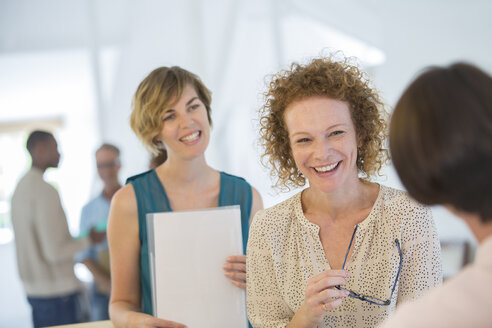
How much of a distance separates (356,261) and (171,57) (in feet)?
11.7

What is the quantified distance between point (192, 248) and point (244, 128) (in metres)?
3.10

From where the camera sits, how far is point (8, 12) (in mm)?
4246

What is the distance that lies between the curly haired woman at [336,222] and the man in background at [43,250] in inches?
93.5

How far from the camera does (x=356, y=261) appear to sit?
147 cm

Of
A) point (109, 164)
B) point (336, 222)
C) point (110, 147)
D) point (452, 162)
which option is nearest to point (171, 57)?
point (110, 147)

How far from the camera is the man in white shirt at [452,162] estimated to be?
69cm

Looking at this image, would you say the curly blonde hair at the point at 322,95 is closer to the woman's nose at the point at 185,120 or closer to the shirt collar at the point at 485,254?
the woman's nose at the point at 185,120

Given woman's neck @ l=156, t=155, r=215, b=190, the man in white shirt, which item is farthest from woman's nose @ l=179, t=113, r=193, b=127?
the man in white shirt

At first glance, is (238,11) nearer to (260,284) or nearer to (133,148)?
(133,148)

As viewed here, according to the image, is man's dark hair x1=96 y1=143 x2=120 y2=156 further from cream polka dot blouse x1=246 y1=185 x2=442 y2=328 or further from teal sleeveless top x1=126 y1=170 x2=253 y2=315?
cream polka dot blouse x1=246 y1=185 x2=442 y2=328

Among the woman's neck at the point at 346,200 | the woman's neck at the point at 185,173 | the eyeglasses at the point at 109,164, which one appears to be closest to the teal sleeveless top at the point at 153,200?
the woman's neck at the point at 185,173

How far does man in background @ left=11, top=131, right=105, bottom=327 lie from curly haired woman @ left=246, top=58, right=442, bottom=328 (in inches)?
93.5

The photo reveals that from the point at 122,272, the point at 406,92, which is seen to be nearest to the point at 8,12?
the point at 122,272

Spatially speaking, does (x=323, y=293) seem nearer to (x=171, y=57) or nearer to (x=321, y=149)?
(x=321, y=149)
